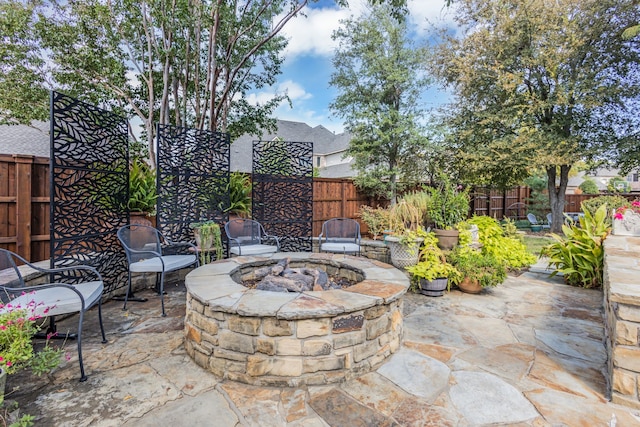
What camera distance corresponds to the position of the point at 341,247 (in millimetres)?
4473

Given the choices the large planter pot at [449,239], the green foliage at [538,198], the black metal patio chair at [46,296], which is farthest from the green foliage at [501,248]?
the green foliage at [538,198]

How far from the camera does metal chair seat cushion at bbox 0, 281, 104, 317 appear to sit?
1.89m

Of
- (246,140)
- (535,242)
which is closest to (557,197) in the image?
(535,242)

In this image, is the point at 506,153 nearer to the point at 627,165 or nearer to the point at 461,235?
the point at 627,165

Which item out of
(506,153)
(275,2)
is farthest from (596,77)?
(275,2)

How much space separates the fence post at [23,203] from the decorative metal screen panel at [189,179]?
124 centimetres

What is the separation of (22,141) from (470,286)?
12.2 meters

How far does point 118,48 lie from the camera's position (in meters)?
6.32

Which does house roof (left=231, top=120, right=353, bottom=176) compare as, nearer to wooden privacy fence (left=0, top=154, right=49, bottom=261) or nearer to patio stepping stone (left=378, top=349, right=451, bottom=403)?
wooden privacy fence (left=0, top=154, right=49, bottom=261)

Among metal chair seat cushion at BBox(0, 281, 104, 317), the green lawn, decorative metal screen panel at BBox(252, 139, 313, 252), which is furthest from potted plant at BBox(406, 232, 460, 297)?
the green lawn

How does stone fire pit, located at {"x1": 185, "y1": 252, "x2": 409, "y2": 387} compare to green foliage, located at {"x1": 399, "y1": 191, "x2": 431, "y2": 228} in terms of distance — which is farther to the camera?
green foliage, located at {"x1": 399, "y1": 191, "x2": 431, "y2": 228}

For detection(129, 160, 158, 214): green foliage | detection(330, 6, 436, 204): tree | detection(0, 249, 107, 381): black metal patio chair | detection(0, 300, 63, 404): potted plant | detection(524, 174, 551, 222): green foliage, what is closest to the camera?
detection(0, 300, 63, 404): potted plant

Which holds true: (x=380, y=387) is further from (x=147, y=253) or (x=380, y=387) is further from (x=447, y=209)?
(x=447, y=209)

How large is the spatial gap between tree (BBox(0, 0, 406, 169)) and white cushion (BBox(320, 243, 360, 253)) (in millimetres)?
3233
